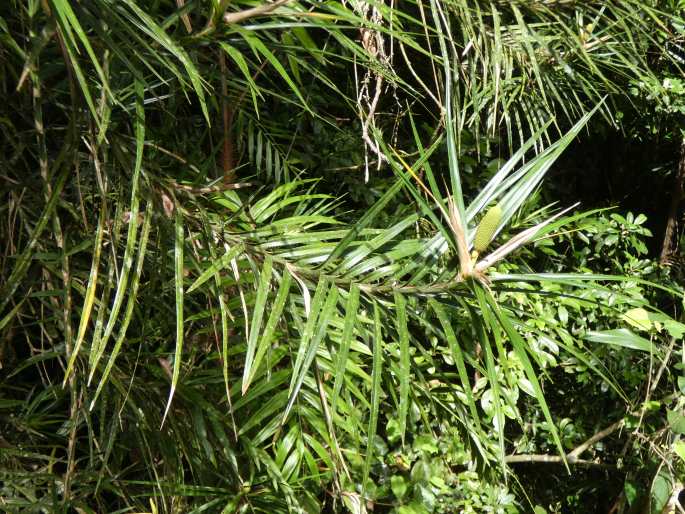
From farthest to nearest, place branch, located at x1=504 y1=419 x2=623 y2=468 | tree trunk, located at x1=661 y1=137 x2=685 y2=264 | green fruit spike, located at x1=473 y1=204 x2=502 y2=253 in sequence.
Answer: tree trunk, located at x1=661 y1=137 x2=685 y2=264
branch, located at x1=504 y1=419 x2=623 y2=468
green fruit spike, located at x1=473 y1=204 x2=502 y2=253

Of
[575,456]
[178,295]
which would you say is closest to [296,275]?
[178,295]

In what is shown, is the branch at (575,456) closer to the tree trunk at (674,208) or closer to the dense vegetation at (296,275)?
the dense vegetation at (296,275)

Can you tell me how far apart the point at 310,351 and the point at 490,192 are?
20 centimetres

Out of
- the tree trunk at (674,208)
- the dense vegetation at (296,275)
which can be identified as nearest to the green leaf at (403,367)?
the dense vegetation at (296,275)

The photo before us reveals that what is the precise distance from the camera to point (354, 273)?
2.14 feet

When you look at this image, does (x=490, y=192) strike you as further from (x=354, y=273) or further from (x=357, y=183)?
(x=357, y=183)

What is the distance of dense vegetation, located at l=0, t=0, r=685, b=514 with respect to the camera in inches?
23.7

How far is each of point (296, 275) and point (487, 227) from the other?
19 centimetres

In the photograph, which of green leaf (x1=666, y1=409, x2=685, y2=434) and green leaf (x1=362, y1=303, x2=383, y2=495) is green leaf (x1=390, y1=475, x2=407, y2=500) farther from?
green leaf (x1=362, y1=303, x2=383, y2=495)

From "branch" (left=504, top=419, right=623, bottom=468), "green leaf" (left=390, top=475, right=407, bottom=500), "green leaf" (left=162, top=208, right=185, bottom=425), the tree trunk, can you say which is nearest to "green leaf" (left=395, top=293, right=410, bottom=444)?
"green leaf" (left=162, top=208, right=185, bottom=425)

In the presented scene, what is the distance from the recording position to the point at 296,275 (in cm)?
68

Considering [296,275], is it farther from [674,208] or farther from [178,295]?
[674,208]

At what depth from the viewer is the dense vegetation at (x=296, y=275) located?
1.97ft

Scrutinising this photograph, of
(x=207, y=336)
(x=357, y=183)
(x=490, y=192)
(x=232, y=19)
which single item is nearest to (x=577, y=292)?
(x=357, y=183)
